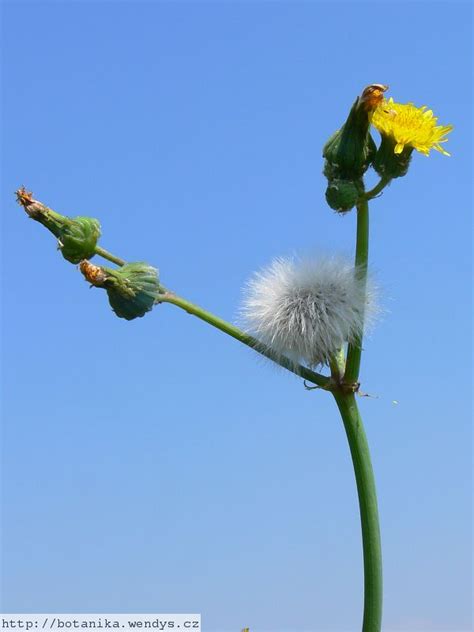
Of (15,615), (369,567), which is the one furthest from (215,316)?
(15,615)

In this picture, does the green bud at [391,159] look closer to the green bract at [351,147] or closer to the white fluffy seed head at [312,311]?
the green bract at [351,147]

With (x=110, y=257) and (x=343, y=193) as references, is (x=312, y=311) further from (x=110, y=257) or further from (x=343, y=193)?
(x=110, y=257)

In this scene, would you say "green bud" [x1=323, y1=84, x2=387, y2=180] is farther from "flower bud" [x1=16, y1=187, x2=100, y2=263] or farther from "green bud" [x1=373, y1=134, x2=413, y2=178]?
"flower bud" [x1=16, y1=187, x2=100, y2=263]

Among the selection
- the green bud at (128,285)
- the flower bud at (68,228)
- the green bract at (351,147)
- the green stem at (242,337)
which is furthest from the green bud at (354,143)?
the flower bud at (68,228)

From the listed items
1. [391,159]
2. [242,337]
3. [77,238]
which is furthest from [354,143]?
[77,238]

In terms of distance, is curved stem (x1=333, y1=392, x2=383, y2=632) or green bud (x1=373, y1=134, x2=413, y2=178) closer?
curved stem (x1=333, y1=392, x2=383, y2=632)

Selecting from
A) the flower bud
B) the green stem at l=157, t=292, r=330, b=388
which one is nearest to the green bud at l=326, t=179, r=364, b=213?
the green stem at l=157, t=292, r=330, b=388

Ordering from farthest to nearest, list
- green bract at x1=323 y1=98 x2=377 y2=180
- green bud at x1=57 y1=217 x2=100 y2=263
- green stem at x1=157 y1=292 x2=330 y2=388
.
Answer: green stem at x1=157 y1=292 x2=330 y2=388
green bract at x1=323 y1=98 x2=377 y2=180
green bud at x1=57 y1=217 x2=100 y2=263
